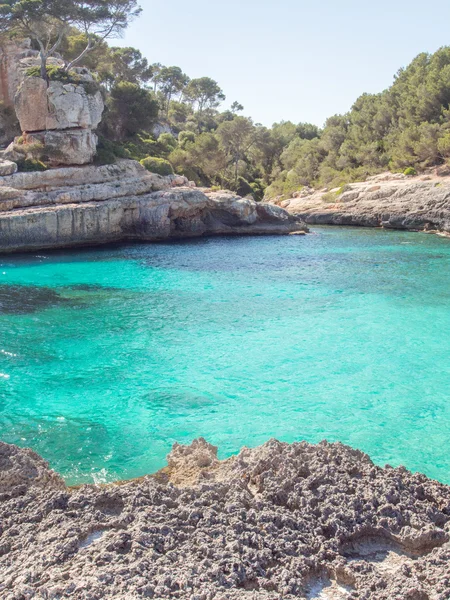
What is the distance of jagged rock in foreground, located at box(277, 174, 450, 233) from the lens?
34.5 meters

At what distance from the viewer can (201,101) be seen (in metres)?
88.6

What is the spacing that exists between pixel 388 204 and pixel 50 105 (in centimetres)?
2333

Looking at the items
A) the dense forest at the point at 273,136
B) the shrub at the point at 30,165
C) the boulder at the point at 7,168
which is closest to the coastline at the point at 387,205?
the dense forest at the point at 273,136

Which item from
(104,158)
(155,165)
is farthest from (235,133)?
(104,158)

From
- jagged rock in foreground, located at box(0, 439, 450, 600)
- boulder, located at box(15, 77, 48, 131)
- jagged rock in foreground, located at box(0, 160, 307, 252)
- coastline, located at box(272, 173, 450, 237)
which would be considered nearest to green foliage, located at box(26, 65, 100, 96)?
boulder, located at box(15, 77, 48, 131)

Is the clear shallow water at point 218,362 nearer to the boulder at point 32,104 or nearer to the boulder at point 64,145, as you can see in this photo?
the boulder at point 64,145

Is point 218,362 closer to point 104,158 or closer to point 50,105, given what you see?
point 104,158

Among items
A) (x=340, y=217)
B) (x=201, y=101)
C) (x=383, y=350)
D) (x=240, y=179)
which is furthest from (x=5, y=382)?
(x=201, y=101)

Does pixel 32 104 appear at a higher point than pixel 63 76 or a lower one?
lower

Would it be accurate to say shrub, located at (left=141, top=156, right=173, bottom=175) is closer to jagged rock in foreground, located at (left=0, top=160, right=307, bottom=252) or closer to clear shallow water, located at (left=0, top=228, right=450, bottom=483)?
jagged rock in foreground, located at (left=0, top=160, right=307, bottom=252)

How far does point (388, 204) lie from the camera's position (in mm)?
37781

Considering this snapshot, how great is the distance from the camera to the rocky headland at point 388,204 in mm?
34503

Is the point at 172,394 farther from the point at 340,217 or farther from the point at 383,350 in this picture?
the point at 340,217

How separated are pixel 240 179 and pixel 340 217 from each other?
15.1m
